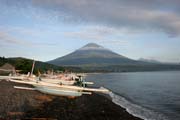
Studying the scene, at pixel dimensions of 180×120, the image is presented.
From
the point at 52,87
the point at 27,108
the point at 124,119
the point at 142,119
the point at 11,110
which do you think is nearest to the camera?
the point at 11,110

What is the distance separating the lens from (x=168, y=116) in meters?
23.2

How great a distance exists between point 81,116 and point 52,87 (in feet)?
33.8

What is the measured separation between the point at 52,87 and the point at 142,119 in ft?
37.2

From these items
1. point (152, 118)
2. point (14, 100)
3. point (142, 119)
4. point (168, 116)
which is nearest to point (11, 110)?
point (14, 100)

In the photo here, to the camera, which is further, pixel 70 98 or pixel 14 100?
pixel 70 98

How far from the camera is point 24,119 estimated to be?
14461mm

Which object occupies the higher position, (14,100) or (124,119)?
(14,100)

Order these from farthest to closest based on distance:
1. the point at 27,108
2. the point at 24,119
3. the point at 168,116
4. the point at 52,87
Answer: the point at 52,87, the point at 168,116, the point at 27,108, the point at 24,119

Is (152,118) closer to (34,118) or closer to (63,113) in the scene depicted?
(63,113)

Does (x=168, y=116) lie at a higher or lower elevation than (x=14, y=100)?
lower

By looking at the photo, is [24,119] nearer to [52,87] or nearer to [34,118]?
[34,118]

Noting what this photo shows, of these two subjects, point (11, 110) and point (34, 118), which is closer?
point (34, 118)

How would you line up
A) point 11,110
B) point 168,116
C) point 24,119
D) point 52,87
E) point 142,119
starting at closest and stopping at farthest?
point 24,119 → point 11,110 → point 142,119 → point 168,116 → point 52,87

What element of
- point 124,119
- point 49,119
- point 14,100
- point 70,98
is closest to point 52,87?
point 70,98
